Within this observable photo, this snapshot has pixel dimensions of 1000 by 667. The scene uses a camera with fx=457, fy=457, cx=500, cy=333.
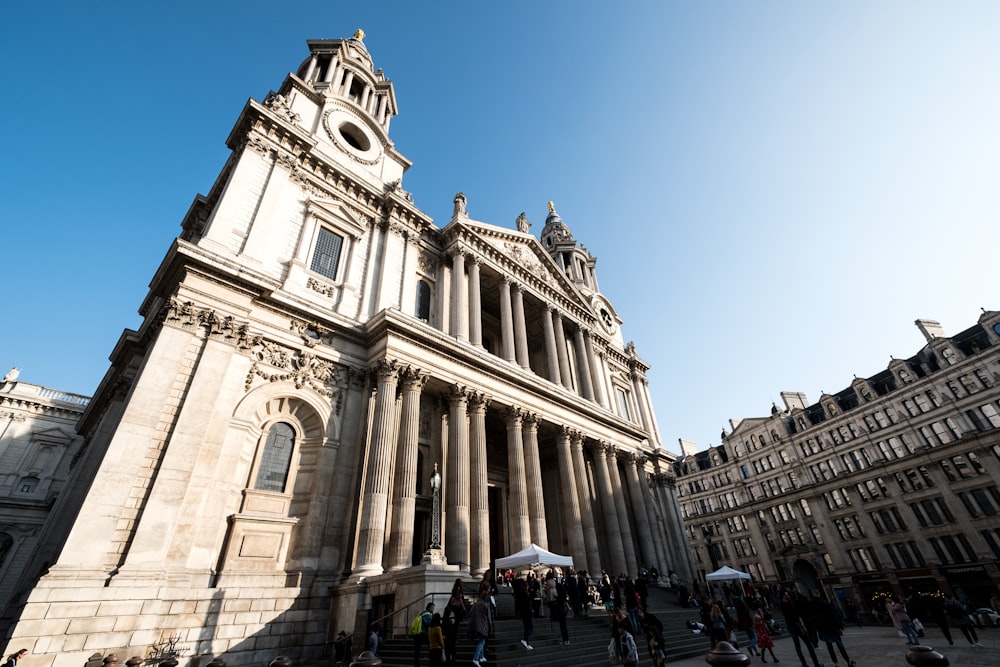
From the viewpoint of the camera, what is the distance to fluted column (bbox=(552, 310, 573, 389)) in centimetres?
3036

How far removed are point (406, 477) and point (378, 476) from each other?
3.59 ft

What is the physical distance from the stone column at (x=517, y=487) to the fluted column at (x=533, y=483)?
0.33 meters

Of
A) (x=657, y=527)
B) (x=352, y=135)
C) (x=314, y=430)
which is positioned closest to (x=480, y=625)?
(x=314, y=430)

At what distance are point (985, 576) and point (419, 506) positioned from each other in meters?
47.0

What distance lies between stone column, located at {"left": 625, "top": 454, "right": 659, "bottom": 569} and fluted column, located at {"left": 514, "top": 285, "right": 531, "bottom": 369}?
10.1 m

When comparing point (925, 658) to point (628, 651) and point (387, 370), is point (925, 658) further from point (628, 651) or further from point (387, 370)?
point (387, 370)

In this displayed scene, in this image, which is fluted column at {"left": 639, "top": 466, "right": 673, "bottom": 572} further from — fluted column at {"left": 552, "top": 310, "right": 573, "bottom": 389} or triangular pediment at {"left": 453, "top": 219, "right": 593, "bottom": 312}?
triangular pediment at {"left": 453, "top": 219, "right": 593, "bottom": 312}

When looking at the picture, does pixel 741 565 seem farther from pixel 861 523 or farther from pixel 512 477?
pixel 512 477

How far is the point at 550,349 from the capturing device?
3080cm

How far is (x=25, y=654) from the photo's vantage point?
10516mm

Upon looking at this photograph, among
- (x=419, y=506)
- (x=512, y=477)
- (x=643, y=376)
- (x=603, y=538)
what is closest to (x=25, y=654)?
(x=419, y=506)

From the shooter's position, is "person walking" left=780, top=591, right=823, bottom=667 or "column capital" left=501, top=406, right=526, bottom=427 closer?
"person walking" left=780, top=591, right=823, bottom=667

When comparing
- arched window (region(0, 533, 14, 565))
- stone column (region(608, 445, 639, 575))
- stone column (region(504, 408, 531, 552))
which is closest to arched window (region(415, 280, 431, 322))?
stone column (region(504, 408, 531, 552))

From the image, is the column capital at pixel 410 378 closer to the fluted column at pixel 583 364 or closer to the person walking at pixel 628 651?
the person walking at pixel 628 651
